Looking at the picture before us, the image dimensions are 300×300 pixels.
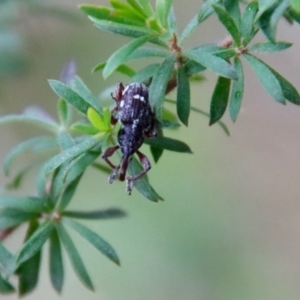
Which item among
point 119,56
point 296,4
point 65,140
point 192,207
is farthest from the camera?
point 192,207

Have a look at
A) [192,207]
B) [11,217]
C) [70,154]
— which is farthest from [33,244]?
[192,207]

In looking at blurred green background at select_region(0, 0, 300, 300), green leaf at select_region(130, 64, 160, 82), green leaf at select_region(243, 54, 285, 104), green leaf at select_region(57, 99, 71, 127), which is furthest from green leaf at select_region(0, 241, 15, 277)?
blurred green background at select_region(0, 0, 300, 300)

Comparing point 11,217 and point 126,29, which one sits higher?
point 126,29

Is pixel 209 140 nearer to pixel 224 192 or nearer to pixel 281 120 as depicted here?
pixel 224 192

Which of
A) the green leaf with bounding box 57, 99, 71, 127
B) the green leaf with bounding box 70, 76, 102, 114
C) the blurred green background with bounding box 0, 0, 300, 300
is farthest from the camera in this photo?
the blurred green background with bounding box 0, 0, 300, 300

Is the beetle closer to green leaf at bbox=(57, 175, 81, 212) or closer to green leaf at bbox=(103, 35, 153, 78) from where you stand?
green leaf at bbox=(103, 35, 153, 78)

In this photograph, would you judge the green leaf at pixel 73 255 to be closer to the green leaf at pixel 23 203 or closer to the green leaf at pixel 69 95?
the green leaf at pixel 23 203

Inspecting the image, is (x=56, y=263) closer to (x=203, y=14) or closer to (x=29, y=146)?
(x=29, y=146)
